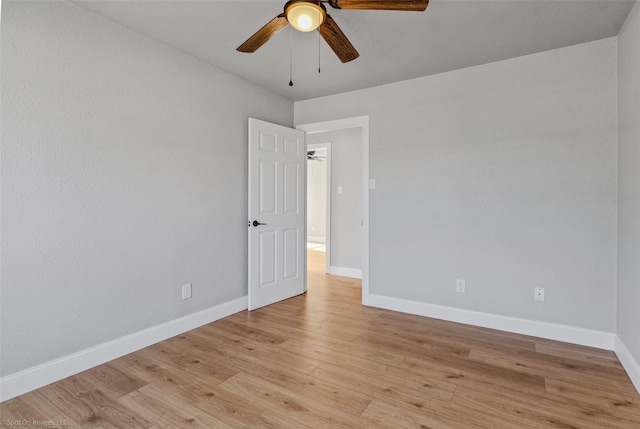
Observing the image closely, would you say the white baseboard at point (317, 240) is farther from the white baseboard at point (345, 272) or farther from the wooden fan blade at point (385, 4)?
the wooden fan blade at point (385, 4)

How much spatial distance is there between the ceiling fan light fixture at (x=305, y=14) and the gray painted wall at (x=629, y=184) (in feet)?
6.83

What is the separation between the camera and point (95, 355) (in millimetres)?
2312

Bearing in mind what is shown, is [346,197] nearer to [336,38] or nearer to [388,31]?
[388,31]

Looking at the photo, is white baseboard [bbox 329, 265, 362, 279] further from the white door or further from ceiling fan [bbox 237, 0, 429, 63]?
ceiling fan [bbox 237, 0, 429, 63]

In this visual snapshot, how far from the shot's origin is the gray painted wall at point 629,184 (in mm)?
2113

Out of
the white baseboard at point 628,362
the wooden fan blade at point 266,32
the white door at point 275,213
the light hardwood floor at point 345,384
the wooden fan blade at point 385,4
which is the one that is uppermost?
the wooden fan blade at point 266,32

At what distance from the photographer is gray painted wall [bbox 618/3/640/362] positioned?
6.93 ft

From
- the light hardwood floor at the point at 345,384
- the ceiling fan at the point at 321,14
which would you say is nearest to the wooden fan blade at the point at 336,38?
the ceiling fan at the point at 321,14

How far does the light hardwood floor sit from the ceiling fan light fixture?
2178 mm

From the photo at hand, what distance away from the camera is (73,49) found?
2.19m

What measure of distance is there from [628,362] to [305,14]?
306 centimetres

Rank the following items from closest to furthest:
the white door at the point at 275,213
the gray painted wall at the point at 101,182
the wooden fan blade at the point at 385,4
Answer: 1. the wooden fan blade at the point at 385,4
2. the gray painted wall at the point at 101,182
3. the white door at the point at 275,213

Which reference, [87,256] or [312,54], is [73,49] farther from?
[312,54]

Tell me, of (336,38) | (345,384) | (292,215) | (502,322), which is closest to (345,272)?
(292,215)
